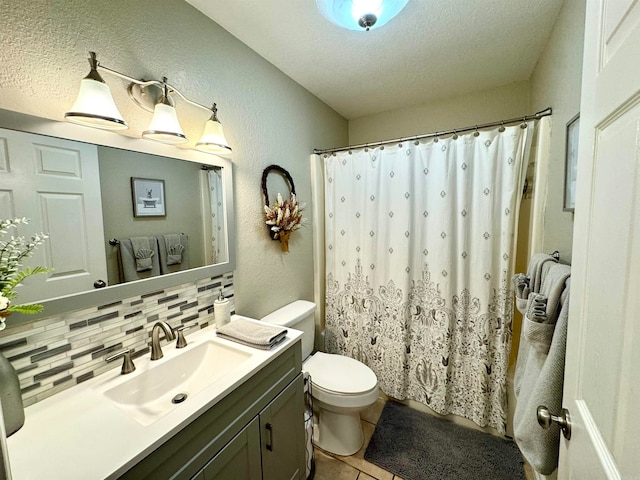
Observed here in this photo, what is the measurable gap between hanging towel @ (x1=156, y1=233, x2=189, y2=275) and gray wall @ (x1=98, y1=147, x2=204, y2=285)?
0.02m

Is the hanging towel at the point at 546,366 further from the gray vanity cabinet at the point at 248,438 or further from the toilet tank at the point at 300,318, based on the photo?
the toilet tank at the point at 300,318

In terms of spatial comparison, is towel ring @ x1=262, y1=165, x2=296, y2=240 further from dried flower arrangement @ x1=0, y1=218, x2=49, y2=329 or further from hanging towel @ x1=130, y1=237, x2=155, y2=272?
dried flower arrangement @ x1=0, y1=218, x2=49, y2=329

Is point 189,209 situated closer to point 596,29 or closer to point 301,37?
point 301,37

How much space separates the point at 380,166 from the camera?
1874 mm

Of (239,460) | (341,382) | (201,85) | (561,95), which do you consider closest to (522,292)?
(561,95)

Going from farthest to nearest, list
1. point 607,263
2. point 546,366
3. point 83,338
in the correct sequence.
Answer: point 83,338
point 546,366
point 607,263

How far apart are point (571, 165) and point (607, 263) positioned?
2.68 feet

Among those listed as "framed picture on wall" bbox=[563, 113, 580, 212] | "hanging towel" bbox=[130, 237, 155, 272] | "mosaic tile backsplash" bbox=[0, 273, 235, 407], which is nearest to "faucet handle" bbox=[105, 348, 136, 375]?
"mosaic tile backsplash" bbox=[0, 273, 235, 407]

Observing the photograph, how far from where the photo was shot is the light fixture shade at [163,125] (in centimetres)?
102

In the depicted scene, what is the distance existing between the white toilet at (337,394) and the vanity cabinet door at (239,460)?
22.6 inches

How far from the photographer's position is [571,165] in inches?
41.3

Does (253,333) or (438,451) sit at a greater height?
(253,333)

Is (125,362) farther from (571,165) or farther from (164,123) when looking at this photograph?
(571,165)

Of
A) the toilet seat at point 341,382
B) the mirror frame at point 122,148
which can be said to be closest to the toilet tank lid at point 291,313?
the toilet seat at point 341,382
